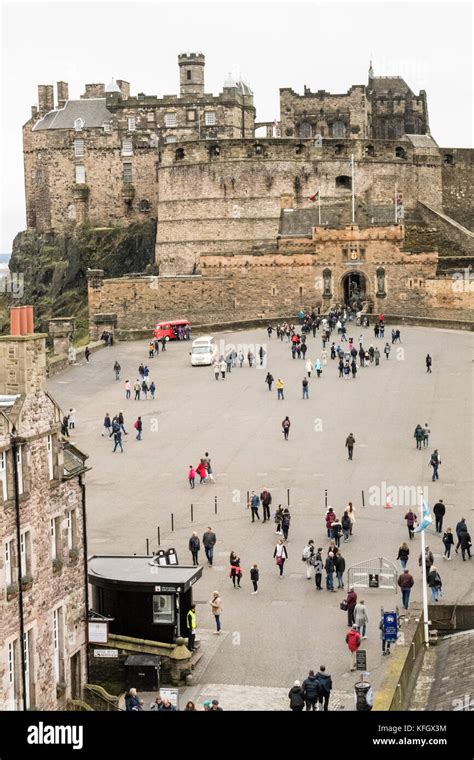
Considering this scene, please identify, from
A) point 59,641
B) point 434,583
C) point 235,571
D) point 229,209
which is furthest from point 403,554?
point 229,209

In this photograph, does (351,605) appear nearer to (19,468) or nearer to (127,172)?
(19,468)

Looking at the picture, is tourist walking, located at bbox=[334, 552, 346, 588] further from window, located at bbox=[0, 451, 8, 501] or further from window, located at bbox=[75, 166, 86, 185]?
window, located at bbox=[75, 166, 86, 185]

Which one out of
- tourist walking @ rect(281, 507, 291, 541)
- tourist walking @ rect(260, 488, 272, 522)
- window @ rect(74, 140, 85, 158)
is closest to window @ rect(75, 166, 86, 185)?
window @ rect(74, 140, 85, 158)

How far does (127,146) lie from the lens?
64250mm

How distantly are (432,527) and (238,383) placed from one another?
14514 mm

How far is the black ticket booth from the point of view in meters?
17.8

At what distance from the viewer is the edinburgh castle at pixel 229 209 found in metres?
52.2

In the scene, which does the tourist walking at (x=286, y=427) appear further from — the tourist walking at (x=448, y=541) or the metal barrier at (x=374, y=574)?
the metal barrier at (x=374, y=574)

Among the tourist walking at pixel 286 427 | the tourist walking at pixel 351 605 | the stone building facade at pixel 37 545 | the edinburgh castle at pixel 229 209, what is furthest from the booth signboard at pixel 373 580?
the edinburgh castle at pixel 229 209

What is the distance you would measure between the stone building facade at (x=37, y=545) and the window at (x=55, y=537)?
0.01 m

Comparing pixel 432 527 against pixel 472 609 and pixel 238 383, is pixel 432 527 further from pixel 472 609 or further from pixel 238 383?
pixel 238 383
